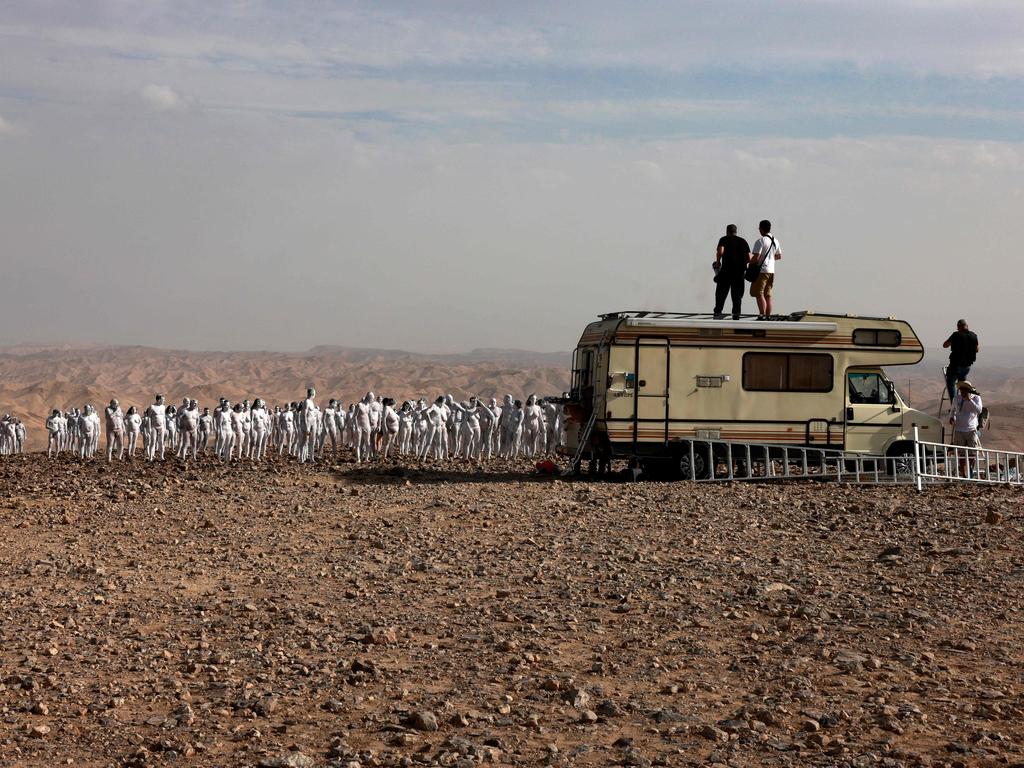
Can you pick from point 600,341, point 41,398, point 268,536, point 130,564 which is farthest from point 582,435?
point 41,398

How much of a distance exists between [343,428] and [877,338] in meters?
15.2

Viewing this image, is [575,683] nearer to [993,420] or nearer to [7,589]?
[7,589]

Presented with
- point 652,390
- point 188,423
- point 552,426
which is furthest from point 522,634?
point 552,426

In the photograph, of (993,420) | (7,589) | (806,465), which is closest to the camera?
(7,589)

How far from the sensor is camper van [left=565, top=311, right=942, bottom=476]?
20.1 metres

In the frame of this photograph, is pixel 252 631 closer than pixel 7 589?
Yes

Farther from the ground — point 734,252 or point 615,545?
point 734,252

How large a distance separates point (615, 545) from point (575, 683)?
18.0ft

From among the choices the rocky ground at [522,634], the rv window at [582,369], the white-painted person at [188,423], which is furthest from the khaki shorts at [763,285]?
the white-painted person at [188,423]

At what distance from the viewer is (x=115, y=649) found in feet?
30.7

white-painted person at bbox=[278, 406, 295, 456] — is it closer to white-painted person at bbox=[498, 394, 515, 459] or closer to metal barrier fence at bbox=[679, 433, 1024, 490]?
white-painted person at bbox=[498, 394, 515, 459]

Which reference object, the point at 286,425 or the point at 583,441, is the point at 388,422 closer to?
the point at 286,425

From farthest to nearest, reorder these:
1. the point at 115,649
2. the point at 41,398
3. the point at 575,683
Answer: the point at 41,398 < the point at 115,649 < the point at 575,683

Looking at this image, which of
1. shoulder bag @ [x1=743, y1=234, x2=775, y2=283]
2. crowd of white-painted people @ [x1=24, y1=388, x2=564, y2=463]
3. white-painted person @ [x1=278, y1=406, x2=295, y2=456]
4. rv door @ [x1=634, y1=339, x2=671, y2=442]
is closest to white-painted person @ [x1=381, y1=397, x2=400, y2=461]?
crowd of white-painted people @ [x1=24, y1=388, x2=564, y2=463]
